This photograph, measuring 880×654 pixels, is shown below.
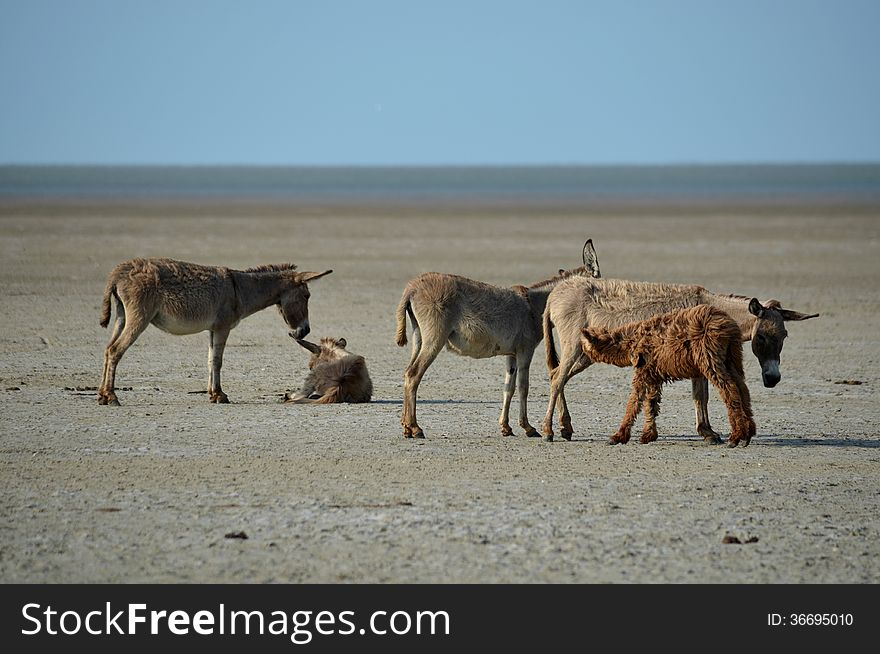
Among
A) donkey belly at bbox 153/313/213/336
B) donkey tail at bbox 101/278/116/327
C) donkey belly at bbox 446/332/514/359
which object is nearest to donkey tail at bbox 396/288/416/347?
donkey belly at bbox 446/332/514/359

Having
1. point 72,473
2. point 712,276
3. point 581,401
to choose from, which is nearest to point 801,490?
point 581,401

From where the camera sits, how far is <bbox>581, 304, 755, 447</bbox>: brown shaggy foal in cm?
1266

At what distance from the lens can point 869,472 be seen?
12102 mm

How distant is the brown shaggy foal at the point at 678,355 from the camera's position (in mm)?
12664

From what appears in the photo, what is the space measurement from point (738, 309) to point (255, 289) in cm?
624

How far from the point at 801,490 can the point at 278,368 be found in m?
9.13

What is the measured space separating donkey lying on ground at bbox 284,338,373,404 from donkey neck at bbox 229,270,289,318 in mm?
1270

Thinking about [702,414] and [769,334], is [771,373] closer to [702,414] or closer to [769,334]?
[769,334]

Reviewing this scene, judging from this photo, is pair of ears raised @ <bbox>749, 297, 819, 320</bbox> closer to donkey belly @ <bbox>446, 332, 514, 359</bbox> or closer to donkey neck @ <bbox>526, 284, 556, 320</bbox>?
donkey neck @ <bbox>526, 284, 556, 320</bbox>

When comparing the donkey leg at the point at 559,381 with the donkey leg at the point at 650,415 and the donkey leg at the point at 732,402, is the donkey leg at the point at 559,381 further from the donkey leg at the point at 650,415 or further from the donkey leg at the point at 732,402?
the donkey leg at the point at 732,402

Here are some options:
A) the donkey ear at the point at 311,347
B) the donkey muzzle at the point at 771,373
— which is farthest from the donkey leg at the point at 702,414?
the donkey ear at the point at 311,347

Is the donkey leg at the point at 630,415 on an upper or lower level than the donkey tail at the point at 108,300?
lower

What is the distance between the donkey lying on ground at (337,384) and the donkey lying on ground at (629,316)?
2740 mm

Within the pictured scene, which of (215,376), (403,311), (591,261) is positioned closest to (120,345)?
(215,376)
